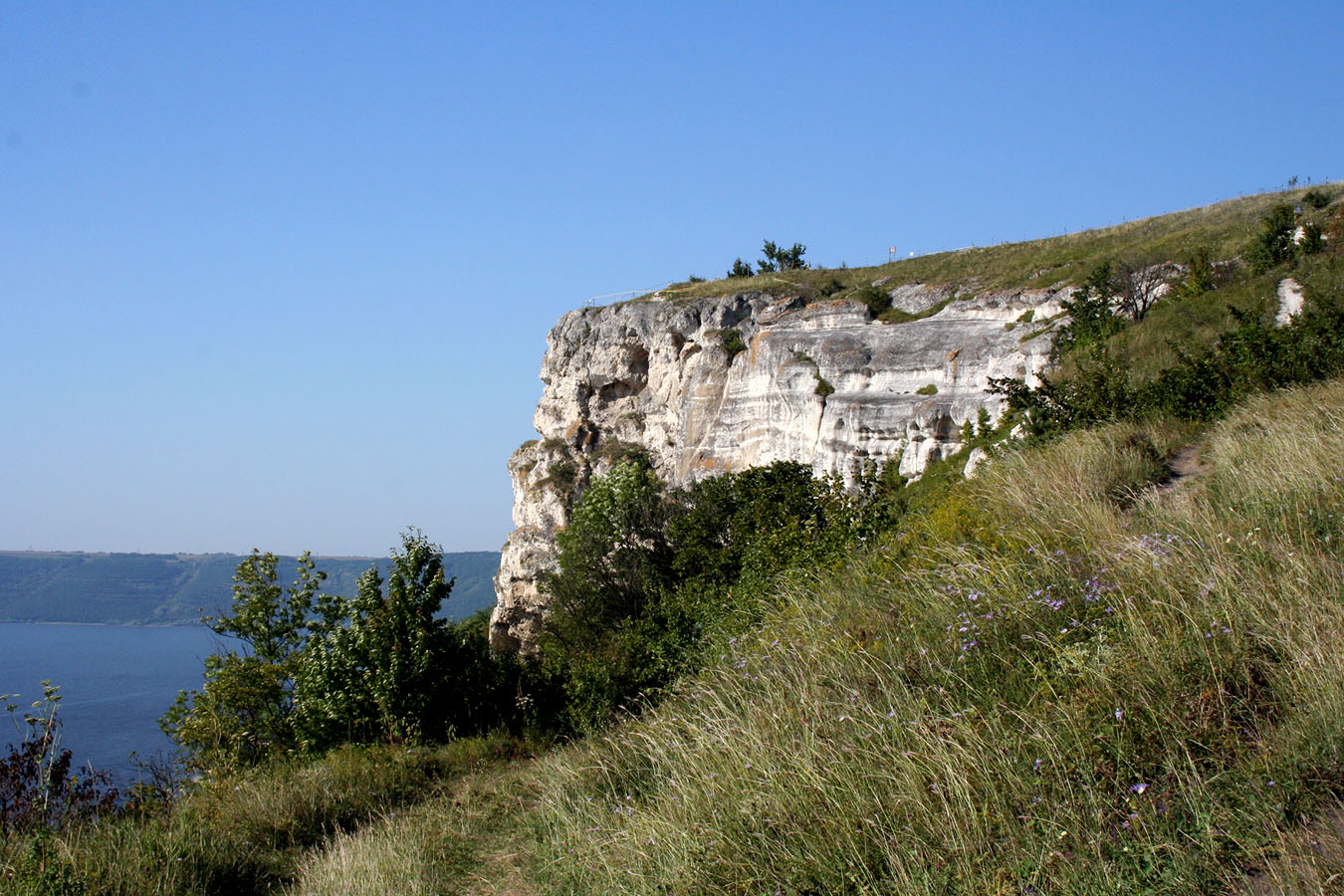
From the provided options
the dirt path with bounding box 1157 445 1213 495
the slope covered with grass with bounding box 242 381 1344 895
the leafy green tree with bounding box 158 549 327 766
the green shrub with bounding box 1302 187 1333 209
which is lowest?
the leafy green tree with bounding box 158 549 327 766

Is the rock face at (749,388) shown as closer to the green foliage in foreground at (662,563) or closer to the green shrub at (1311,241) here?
the green foliage in foreground at (662,563)

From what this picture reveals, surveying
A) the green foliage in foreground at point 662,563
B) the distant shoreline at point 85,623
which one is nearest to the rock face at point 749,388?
the green foliage in foreground at point 662,563

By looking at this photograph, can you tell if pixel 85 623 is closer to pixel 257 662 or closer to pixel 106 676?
pixel 106 676

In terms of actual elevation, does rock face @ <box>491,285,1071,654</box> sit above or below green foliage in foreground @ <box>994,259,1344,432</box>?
above

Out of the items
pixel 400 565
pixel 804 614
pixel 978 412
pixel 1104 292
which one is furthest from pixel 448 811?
pixel 1104 292

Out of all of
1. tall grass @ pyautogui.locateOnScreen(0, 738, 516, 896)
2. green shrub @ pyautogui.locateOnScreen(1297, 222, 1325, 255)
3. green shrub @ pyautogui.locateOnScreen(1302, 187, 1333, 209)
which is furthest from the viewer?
green shrub @ pyautogui.locateOnScreen(1302, 187, 1333, 209)

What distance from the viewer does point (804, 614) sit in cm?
703

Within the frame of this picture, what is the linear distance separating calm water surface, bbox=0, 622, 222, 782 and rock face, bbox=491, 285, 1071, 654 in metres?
14.7

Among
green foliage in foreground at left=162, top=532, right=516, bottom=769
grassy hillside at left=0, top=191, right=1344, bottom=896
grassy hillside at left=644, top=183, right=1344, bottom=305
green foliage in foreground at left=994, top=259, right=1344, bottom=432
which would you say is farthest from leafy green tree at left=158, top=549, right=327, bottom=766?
grassy hillside at left=644, top=183, right=1344, bottom=305

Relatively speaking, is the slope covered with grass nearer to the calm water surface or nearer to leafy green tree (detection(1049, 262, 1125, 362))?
the calm water surface

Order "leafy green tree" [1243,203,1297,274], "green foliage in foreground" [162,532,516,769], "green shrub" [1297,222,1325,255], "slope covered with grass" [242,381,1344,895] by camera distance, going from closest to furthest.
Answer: "slope covered with grass" [242,381,1344,895]
"green foliage in foreground" [162,532,516,769]
"green shrub" [1297,222,1325,255]
"leafy green tree" [1243,203,1297,274]

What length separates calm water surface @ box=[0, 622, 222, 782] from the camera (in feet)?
151

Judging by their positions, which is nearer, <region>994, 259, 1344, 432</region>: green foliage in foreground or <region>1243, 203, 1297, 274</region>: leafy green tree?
<region>994, 259, 1344, 432</region>: green foliage in foreground

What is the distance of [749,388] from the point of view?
3134 centimetres
